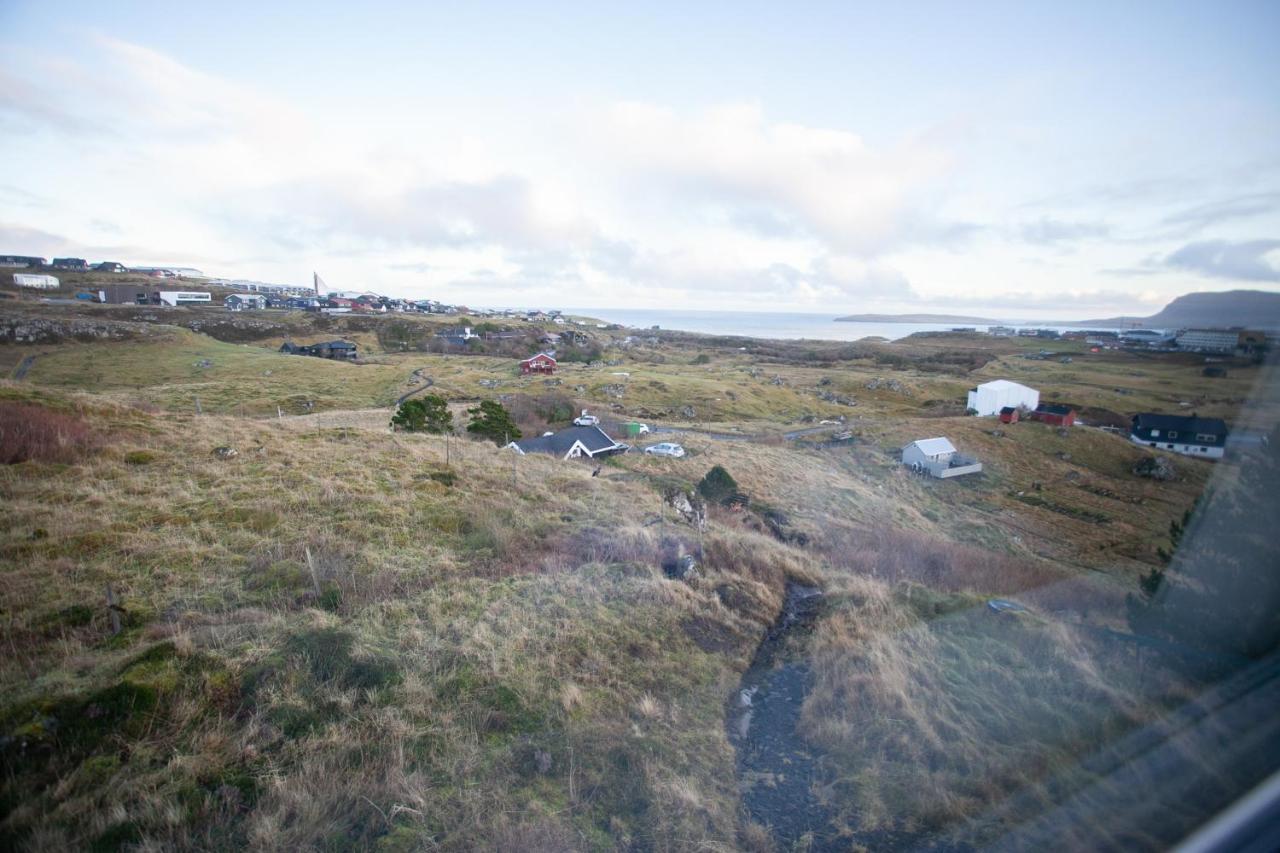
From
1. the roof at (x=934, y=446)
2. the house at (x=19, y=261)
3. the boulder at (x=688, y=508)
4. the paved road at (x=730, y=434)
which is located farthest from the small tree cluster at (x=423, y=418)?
the house at (x=19, y=261)

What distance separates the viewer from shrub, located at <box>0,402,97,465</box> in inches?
445

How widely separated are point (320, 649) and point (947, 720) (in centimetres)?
696

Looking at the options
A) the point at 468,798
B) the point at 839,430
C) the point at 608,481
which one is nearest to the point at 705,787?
the point at 468,798

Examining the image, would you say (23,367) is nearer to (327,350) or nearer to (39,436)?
(327,350)

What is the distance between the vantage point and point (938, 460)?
35.7 meters

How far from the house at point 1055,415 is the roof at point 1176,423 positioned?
4.10m

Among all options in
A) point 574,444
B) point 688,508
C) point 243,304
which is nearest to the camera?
point 688,508

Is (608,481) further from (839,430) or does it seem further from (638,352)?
(638,352)

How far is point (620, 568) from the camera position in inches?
357

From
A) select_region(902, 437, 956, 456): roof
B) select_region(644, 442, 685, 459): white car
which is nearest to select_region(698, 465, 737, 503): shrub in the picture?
select_region(644, 442, 685, 459): white car

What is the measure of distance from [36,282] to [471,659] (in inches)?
4552

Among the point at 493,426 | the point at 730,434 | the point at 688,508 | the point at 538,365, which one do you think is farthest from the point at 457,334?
the point at 688,508

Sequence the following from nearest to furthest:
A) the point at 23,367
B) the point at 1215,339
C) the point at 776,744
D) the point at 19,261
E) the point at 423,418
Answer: the point at 776,744
the point at 1215,339
the point at 423,418
the point at 23,367
the point at 19,261

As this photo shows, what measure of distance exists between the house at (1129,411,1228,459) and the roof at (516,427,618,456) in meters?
39.5
